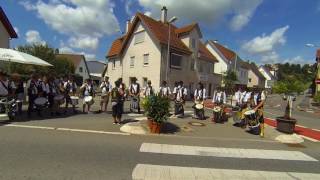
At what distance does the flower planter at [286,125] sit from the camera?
41.1 feet

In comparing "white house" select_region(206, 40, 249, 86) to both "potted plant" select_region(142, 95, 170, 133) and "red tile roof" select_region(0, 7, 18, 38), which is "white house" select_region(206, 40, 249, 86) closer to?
"red tile roof" select_region(0, 7, 18, 38)

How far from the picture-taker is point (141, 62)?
→ 3441cm

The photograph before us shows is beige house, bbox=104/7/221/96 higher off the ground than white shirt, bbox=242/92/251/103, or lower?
higher

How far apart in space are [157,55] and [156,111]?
21.6m

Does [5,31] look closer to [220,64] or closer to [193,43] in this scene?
[193,43]

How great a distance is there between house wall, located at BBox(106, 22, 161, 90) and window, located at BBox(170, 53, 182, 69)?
1.92m

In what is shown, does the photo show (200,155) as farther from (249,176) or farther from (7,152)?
(7,152)

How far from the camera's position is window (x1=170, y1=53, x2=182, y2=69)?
33472mm

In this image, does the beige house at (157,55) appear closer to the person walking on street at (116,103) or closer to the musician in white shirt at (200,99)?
the musician in white shirt at (200,99)

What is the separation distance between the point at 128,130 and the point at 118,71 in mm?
27949

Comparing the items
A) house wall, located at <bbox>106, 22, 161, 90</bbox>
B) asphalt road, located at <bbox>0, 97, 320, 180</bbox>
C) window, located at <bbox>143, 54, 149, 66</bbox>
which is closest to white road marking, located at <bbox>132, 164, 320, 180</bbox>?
asphalt road, located at <bbox>0, 97, 320, 180</bbox>

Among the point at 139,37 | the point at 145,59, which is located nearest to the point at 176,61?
the point at 145,59

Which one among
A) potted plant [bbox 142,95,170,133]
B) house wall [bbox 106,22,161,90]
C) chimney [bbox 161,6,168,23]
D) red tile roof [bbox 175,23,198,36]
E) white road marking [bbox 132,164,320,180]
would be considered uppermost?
chimney [bbox 161,6,168,23]

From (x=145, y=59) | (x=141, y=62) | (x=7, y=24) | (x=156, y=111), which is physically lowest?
(x=156, y=111)
